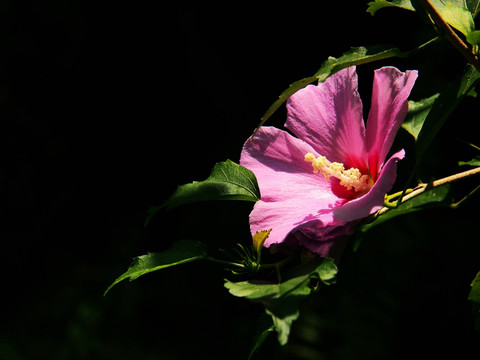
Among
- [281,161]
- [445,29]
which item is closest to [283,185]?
[281,161]

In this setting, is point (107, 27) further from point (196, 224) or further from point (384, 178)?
point (384, 178)

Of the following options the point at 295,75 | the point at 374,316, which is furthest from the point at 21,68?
the point at 374,316

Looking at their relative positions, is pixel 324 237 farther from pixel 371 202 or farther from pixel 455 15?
pixel 455 15

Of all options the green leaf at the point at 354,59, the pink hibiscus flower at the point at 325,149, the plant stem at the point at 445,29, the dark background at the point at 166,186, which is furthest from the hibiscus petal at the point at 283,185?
the dark background at the point at 166,186

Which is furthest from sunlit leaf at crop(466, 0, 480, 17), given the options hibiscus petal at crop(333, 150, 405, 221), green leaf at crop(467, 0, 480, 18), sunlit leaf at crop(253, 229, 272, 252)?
sunlit leaf at crop(253, 229, 272, 252)

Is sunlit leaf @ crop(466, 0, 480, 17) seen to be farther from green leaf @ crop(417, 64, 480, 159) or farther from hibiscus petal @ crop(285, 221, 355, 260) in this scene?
hibiscus petal @ crop(285, 221, 355, 260)
